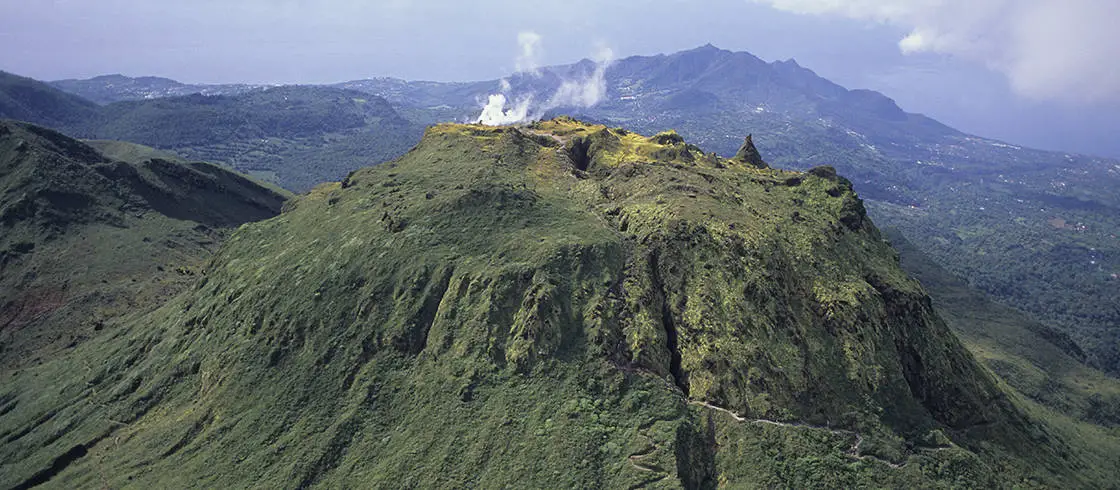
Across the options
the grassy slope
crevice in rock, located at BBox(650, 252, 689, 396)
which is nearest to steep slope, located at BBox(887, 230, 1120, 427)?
the grassy slope

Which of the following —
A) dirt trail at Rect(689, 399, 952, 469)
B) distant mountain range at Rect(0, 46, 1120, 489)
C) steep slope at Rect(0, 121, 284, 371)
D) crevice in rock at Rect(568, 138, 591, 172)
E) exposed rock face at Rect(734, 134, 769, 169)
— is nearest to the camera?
dirt trail at Rect(689, 399, 952, 469)

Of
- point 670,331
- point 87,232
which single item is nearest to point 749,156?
point 670,331

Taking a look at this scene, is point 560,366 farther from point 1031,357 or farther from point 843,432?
point 1031,357

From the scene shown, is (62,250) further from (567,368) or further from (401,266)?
(567,368)

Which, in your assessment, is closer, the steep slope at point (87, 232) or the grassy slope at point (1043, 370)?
the grassy slope at point (1043, 370)

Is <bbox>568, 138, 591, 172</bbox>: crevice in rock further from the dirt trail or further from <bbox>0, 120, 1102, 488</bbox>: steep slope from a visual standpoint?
the dirt trail

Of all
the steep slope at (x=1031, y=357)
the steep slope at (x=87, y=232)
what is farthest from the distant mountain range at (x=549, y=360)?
the steep slope at (x=87, y=232)

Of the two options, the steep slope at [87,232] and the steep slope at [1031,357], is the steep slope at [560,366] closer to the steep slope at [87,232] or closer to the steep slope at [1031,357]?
the steep slope at [87,232]
